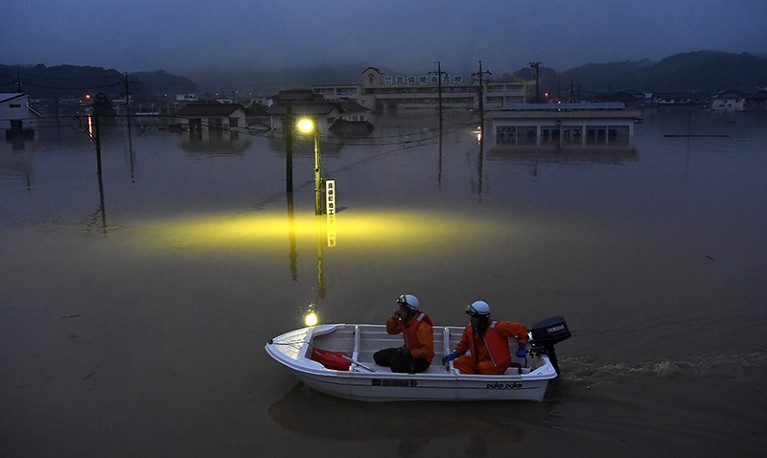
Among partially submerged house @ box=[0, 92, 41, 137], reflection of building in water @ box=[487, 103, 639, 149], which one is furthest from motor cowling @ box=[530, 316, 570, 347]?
partially submerged house @ box=[0, 92, 41, 137]

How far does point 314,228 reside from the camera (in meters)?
18.7

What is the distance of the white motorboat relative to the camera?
7.92m

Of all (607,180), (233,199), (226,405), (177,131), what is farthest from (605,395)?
(177,131)

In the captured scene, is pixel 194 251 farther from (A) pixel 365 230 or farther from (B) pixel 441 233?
(B) pixel 441 233

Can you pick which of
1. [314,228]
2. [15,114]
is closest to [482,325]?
[314,228]

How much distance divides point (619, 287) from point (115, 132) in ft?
191

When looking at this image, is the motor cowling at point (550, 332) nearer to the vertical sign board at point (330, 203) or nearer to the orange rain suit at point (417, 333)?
the orange rain suit at point (417, 333)

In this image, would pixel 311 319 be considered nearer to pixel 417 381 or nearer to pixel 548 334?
pixel 417 381

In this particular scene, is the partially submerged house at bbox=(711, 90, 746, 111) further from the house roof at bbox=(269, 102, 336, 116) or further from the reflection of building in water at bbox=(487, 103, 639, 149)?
the house roof at bbox=(269, 102, 336, 116)

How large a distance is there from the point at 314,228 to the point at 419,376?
36.5 ft

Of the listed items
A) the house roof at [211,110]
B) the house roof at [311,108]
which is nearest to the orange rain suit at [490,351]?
the house roof at [311,108]

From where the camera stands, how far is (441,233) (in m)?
17.9

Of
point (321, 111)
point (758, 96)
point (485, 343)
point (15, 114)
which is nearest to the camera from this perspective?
point (485, 343)

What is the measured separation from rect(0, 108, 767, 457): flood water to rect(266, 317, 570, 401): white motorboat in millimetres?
207
